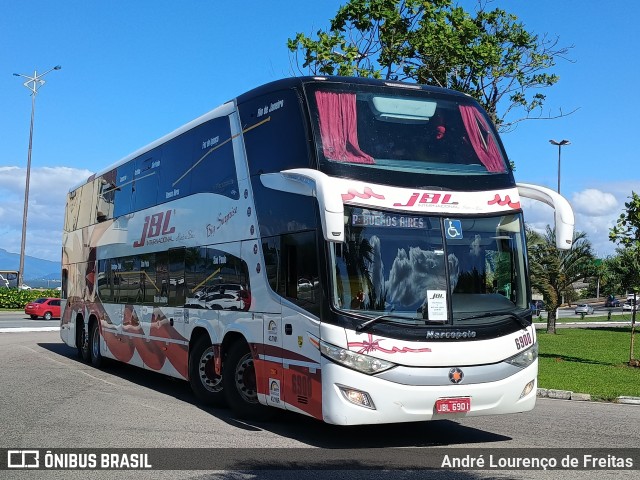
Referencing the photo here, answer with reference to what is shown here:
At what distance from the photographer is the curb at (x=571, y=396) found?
540 inches

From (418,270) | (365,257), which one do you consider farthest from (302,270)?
(418,270)

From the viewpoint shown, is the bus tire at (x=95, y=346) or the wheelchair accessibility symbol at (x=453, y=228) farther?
the bus tire at (x=95, y=346)

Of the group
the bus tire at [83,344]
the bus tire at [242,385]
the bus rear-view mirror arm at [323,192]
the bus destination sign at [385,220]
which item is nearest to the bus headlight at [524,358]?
the bus destination sign at [385,220]

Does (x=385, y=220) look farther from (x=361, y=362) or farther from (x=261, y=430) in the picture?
(x=261, y=430)

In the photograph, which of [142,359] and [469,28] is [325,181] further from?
[469,28]

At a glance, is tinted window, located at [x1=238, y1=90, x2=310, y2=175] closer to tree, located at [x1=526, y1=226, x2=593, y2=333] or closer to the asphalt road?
the asphalt road

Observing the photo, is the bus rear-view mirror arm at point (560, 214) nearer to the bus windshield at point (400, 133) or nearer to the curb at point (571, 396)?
the bus windshield at point (400, 133)

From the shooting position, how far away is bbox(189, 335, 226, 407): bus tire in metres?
12.1

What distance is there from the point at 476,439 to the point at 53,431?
16.7 ft

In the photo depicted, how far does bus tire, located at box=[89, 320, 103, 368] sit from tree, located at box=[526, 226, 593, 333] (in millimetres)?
23746

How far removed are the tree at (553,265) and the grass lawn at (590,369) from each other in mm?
5832

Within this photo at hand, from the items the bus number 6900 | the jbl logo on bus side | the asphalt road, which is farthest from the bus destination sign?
the jbl logo on bus side

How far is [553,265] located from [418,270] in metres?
32.2

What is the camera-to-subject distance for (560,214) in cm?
958
